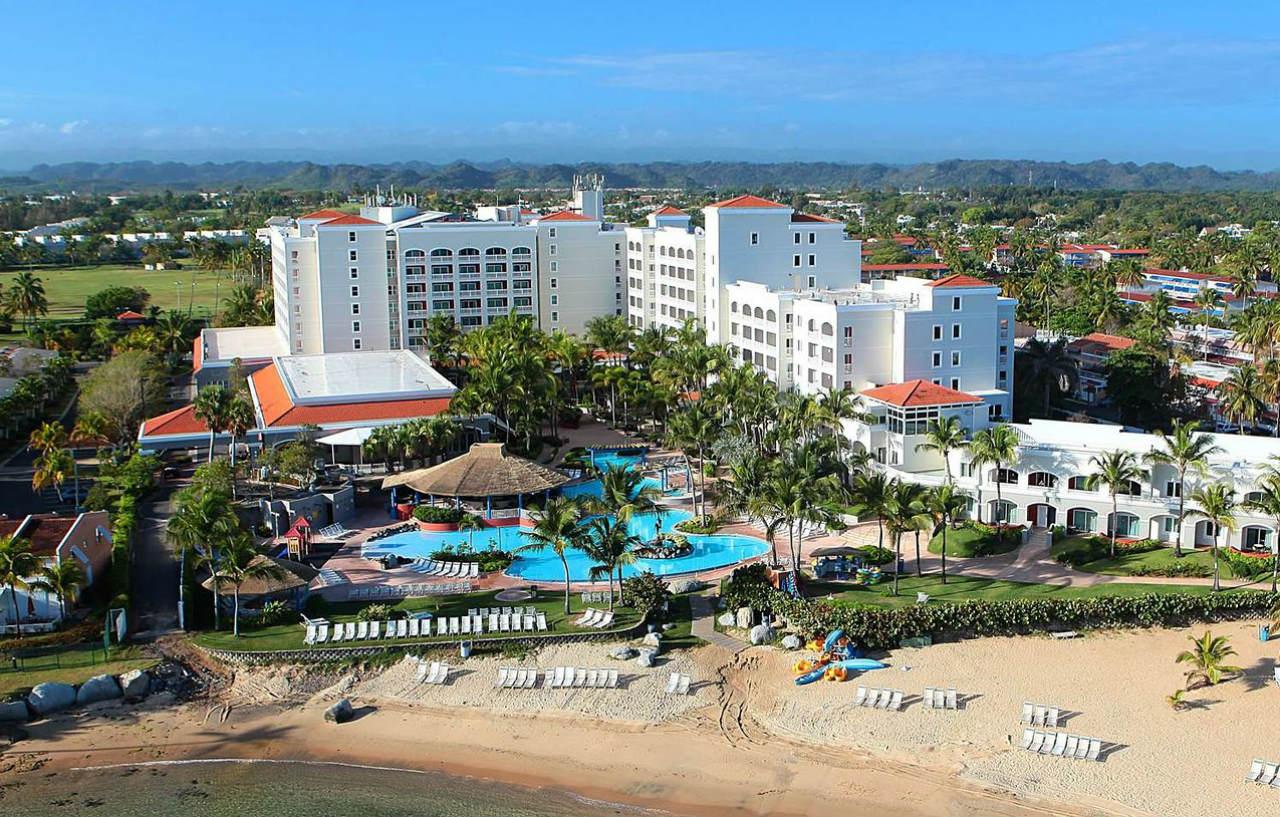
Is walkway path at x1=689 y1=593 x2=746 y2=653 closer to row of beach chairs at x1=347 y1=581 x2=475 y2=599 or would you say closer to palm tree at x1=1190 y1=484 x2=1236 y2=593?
row of beach chairs at x1=347 y1=581 x2=475 y2=599

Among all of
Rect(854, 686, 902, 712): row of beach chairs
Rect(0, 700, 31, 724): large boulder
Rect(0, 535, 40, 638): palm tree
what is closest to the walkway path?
Rect(854, 686, 902, 712): row of beach chairs

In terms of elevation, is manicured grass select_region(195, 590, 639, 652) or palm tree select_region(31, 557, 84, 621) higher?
palm tree select_region(31, 557, 84, 621)

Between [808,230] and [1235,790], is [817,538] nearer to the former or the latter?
[1235,790]

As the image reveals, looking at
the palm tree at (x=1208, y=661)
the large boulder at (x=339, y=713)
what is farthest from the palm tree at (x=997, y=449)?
the large boulder at (x=339, y=713)

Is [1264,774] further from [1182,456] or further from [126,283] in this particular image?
[126,283]

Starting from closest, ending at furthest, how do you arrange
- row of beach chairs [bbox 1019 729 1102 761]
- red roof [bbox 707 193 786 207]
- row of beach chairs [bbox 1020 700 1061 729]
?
row of beach chairs [bbox 1019 729 1102 761], row of beach chairs [bbox 1020 700 1061 729], red roof [bbox 707 193 786 207]

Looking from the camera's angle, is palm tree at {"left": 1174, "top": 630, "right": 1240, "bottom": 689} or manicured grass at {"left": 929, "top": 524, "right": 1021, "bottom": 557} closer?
palm tree at {"left": 1174, "top": 630, "right": 1240, "bottom": 689}

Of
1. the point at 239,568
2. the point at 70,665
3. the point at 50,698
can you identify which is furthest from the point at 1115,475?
the point at 50,698

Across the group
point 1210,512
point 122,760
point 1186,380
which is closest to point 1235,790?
point 1210,512
